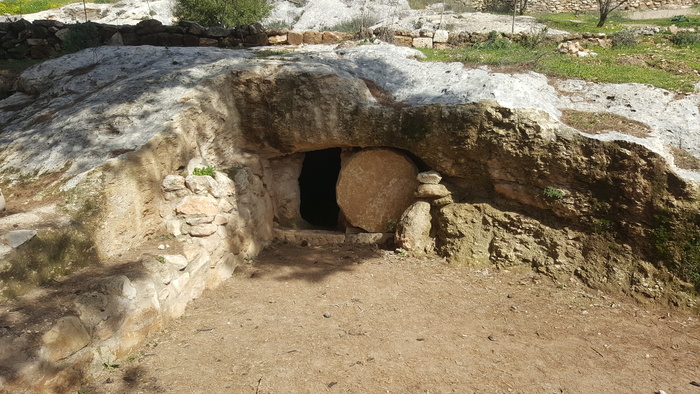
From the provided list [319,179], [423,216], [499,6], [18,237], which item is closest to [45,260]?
[18,237]

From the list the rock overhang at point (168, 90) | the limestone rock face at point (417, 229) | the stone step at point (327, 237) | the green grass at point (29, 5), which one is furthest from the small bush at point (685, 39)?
the green grass at point (29, 5)

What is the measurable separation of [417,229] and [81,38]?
25.8 feet

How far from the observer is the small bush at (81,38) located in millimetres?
8852

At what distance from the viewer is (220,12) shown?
14.7 metres

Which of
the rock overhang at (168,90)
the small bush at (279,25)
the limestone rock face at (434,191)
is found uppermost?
the small bush at (279,25)

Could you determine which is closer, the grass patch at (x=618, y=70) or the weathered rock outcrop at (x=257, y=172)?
the weathered rock outcrop at (x=257, y=172)

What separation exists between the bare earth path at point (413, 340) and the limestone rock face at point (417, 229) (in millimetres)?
589

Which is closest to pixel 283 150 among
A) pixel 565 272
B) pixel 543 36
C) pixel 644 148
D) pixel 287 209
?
Result: pixel 287 209

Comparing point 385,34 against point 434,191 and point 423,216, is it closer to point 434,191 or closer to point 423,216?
point 434,191

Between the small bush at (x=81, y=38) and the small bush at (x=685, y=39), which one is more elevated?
the small bush at (x=81, y=38)

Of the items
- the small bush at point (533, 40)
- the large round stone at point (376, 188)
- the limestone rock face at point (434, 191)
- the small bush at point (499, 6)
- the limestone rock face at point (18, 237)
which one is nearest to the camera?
the limestone rock face at point (18, 237)

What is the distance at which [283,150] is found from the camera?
278 inches

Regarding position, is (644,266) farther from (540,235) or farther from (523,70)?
(523,70)

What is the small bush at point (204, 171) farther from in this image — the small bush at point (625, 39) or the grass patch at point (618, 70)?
the small bush at point (625, 39)
